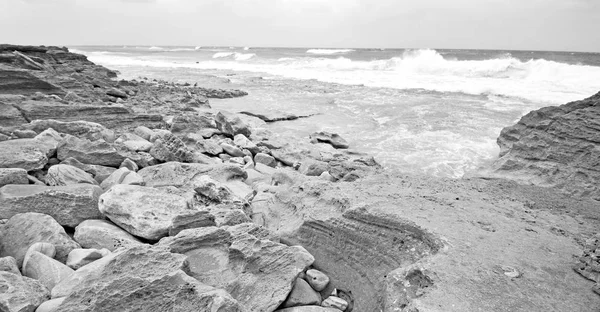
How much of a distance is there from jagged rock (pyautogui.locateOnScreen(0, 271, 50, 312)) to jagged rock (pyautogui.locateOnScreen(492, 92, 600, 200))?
5726mm

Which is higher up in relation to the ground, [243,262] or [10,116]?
[10,116]

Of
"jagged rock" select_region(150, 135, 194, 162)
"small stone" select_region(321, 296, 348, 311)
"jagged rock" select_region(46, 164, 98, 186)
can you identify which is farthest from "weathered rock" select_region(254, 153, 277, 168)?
"small stone" select_region(321, 296, 348, 311)

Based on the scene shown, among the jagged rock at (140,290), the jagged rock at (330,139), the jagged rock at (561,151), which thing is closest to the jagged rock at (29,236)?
the jagged rock at (140,290)

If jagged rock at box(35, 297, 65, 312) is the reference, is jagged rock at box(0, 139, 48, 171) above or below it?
above

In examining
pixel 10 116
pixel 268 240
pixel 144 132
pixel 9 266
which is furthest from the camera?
pixel 144 132

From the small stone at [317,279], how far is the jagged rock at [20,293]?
1.76m

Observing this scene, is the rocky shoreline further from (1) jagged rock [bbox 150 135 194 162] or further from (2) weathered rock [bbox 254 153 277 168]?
(2) weathered rock [bbox 254 153 277 168]

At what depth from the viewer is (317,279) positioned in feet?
9.71

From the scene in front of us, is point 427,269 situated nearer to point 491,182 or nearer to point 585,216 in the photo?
point 585,216

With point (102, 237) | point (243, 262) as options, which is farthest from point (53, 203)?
point (243, 262)

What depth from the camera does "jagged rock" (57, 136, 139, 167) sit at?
4.86 metres

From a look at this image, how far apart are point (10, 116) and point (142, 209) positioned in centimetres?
455

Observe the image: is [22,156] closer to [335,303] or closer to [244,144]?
[335,303]

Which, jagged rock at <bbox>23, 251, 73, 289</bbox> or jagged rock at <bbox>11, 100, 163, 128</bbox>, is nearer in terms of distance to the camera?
jagged rock at <bbox>23, 251, 73, 289</bbox>
